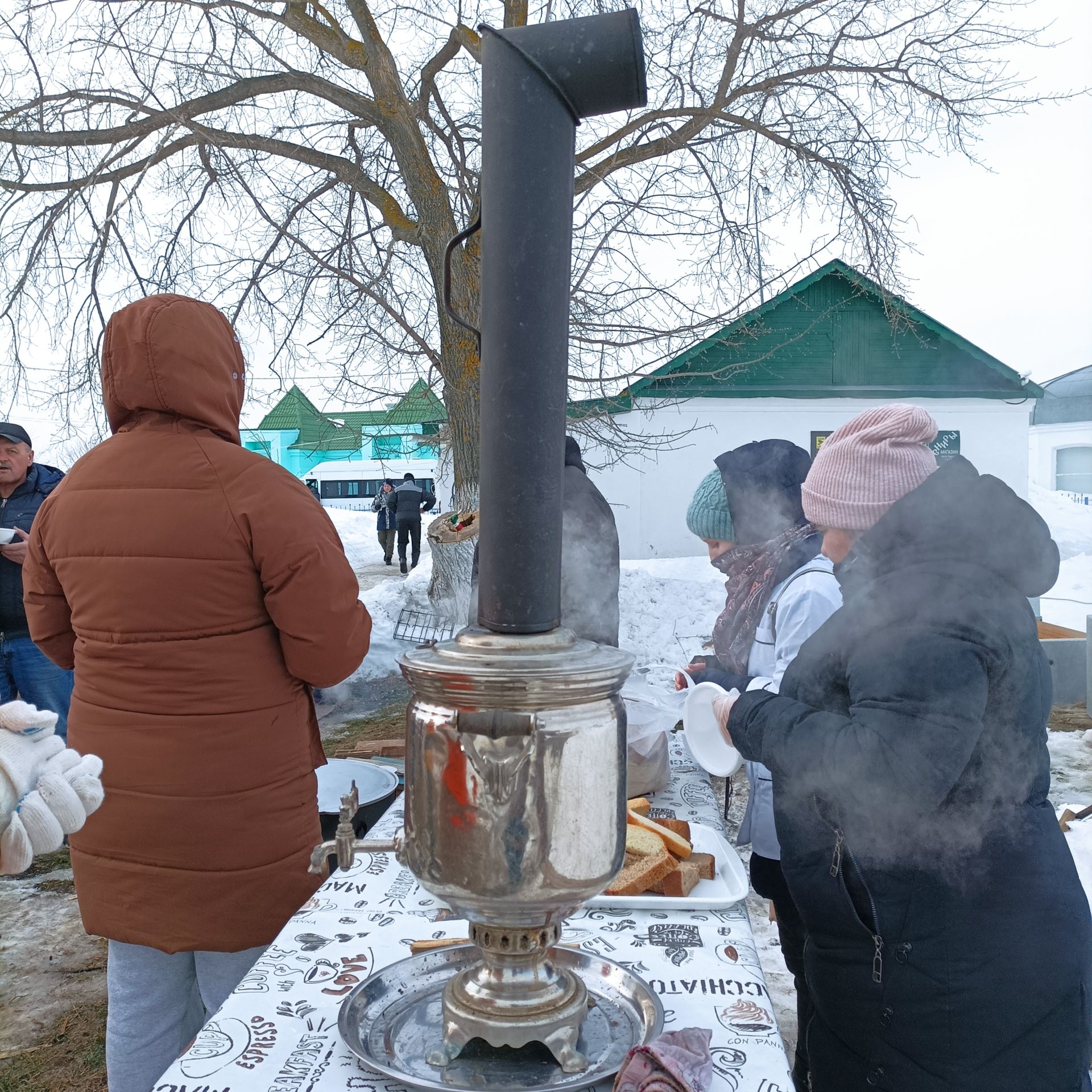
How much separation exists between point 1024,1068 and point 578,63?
1.70 metres

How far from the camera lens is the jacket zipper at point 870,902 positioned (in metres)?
1.54

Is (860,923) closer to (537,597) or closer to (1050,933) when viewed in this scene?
(1050,933)

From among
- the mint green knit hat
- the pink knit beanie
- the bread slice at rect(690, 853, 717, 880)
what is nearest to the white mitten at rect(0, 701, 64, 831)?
the bread slice at rect(690, 853, 717, 880)

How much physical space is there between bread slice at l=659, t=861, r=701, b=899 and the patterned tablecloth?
54 millimetres

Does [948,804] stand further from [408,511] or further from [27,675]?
[408,511]

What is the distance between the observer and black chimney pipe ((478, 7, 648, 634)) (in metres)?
1.16

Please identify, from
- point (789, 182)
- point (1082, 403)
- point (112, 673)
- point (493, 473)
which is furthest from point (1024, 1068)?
point (1082, 403)

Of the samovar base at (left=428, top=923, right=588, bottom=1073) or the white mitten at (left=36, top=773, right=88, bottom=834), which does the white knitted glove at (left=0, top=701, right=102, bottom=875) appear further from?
the samovar base at (left=428, top=923, right=588, bottom=1073)

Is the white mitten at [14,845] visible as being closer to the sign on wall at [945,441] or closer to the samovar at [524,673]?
the samovar at [524,673]

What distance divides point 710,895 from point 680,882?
7 cm

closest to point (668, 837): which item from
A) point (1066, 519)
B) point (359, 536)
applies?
point (1066, 519)

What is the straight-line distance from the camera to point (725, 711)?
67.9 inches

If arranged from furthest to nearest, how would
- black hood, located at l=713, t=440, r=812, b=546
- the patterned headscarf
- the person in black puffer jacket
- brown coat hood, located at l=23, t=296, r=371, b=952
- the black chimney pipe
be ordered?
black hood, located at l=713, t=440, r=812, b=546 → the patterned headscarf → brown coat hood, located at l=23, t=296, r=371, b=952 → the person in black puffer jacket → the black chimney pipe

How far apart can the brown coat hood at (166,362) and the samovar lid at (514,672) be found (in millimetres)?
1009
